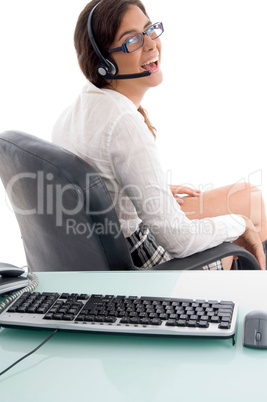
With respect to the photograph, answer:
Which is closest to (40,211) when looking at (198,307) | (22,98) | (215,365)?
(198,307)

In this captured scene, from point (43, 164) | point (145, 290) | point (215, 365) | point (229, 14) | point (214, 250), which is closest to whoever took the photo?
point (215, 365)

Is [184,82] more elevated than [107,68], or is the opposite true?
[107,68]

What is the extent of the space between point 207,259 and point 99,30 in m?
0.75

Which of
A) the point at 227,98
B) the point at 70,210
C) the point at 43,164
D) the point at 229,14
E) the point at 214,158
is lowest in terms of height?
the point at 214,158

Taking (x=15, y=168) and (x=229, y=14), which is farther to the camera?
(x=229, y=14)

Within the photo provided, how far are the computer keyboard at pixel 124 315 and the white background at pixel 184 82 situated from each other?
2.00 metres

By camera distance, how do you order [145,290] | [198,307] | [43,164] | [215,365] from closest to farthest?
[215,365] → [198,307] → [145,290] → [43,164]

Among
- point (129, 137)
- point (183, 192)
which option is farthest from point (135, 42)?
point (183, 192)

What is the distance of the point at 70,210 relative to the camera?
1.20 m

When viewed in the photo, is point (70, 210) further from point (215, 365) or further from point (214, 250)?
point (215, 365)

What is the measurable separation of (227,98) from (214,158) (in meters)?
0.40

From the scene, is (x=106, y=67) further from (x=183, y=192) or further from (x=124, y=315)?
(x=124, y=315)

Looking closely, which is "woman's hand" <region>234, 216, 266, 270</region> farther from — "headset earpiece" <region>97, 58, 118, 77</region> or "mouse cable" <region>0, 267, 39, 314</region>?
"mouse cable" <region>0, 267, 39, 314</region>

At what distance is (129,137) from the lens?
1.29 m
